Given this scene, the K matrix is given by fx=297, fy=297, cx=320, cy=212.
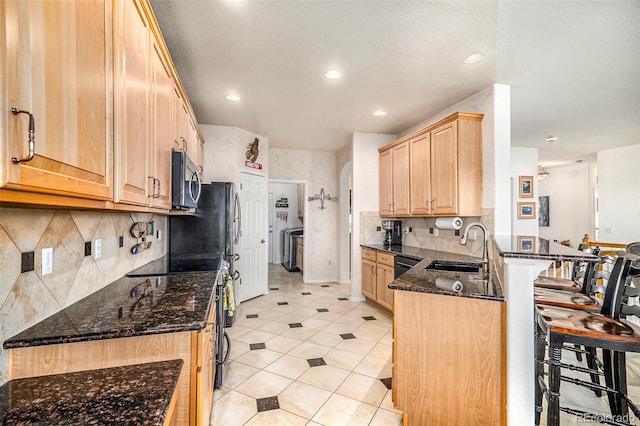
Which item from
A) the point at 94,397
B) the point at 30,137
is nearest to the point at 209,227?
the point at 94,397

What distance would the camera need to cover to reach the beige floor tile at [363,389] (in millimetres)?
2160

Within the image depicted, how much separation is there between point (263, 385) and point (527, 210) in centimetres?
553

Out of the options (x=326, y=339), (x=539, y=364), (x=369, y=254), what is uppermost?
(x=369, y=254)

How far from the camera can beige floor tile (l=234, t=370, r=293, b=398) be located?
7.28ft

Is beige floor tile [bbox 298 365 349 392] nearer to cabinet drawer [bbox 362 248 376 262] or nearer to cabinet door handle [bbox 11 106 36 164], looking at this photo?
cabinet drawer [bbox 362 248 376 262]

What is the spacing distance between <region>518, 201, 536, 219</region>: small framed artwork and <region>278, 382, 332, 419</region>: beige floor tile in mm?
5096

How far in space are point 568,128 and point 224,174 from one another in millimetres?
5213

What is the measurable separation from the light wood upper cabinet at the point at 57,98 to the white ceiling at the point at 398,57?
1.18 meters

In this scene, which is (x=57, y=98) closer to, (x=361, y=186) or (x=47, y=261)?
(x=47, y=261)

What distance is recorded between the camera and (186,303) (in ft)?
4.87

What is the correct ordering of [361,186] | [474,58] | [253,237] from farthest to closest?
[253,237]
[361,186]
[474,58]

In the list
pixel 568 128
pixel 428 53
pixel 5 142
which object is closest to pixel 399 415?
pixel 5 142

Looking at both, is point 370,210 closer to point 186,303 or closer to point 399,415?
point 399,415

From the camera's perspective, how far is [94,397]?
0.87 metres
